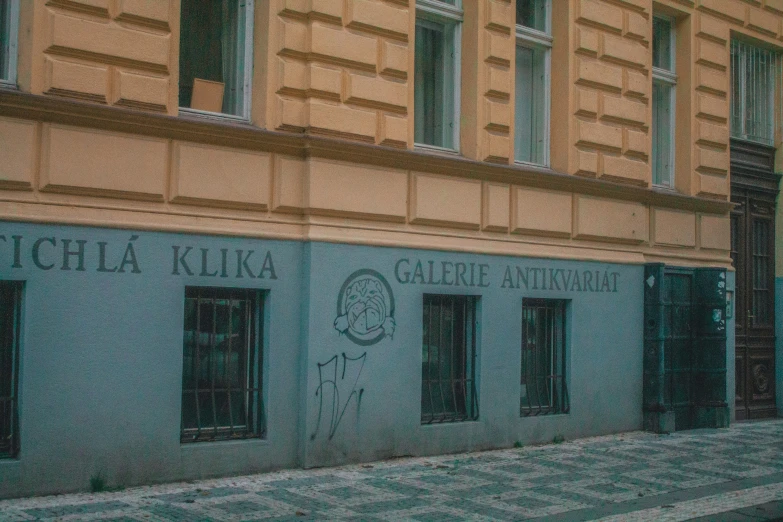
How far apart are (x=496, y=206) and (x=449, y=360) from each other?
185cm

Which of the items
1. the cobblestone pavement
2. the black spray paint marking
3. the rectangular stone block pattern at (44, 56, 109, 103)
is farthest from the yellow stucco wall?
the cobblestone pavement

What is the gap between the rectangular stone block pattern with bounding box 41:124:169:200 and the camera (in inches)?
316

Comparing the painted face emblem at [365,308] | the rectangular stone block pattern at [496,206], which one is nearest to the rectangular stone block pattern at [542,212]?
the rectangular stone block pattern at [496,206]

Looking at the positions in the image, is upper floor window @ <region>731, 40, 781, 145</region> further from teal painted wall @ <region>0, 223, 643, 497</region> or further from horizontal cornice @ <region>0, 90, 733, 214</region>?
teal painted wall @ <region>0, 223, 643, 497</region>

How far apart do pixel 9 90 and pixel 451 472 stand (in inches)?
210

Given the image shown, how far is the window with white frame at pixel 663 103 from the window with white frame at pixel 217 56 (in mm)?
6851

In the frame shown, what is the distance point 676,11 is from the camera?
45.8 feet

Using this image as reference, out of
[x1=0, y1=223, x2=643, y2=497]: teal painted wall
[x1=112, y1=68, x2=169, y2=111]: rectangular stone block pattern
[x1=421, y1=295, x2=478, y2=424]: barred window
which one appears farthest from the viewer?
[x1=421, y1=295, x2=478, y2=424]: barred window

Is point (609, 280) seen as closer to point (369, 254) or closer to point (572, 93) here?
point (572, 93)

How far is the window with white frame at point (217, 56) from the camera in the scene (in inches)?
372

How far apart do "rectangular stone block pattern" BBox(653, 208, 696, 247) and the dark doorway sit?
1.44 meters

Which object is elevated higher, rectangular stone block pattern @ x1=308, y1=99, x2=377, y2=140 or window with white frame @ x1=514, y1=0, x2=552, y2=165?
window with white frame @ x1=514, y1=0, x2=552, y2=165

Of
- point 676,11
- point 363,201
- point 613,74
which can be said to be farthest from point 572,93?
point 363,201

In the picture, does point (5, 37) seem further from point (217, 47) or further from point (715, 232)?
point (715, 232)
